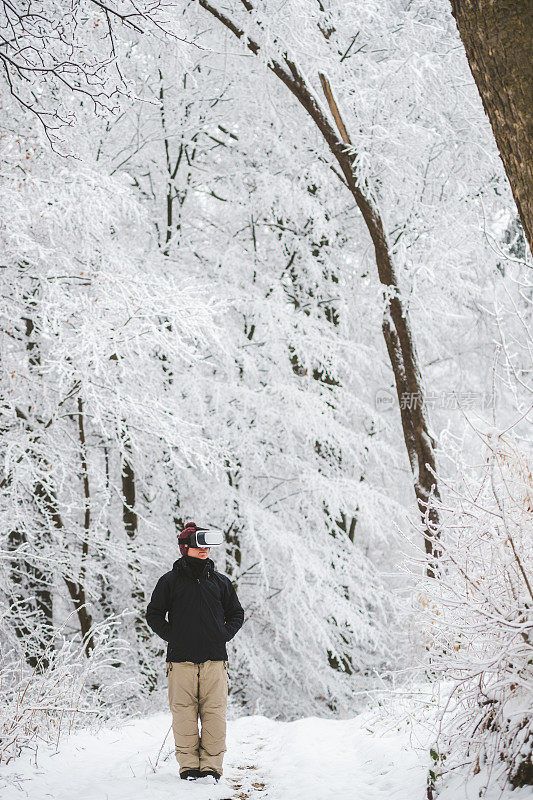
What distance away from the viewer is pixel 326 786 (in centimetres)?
388

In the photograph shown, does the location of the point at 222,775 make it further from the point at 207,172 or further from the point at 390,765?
the point at 207,172

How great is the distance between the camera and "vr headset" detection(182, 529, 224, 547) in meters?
4.06

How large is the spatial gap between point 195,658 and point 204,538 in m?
0.72

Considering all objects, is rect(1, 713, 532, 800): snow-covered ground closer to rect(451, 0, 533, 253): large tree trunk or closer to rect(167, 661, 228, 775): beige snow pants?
rect(167, 661, 228, 775): beige snow pants

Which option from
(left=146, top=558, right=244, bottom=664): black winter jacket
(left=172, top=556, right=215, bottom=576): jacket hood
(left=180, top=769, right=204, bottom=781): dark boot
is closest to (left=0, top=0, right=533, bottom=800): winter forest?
(left=180, top=769, right=204, bottom=781): dark boot

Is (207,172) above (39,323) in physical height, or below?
above

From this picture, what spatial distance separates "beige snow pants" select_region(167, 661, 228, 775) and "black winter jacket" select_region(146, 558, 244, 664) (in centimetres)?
9

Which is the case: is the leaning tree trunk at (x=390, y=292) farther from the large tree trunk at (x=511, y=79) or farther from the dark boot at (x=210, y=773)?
the large tree trunk at (x=511, y=79)

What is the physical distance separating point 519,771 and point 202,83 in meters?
9.60

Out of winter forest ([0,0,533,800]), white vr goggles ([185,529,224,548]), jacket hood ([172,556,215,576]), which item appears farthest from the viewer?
jacket hood ([172,556,215,576])

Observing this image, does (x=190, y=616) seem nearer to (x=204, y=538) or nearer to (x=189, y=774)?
(x=204, y=538)

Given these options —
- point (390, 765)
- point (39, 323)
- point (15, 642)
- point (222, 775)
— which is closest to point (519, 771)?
point (390, 765)

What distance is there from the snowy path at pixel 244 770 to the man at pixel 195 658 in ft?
0.61

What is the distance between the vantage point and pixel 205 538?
4102 millimetres
